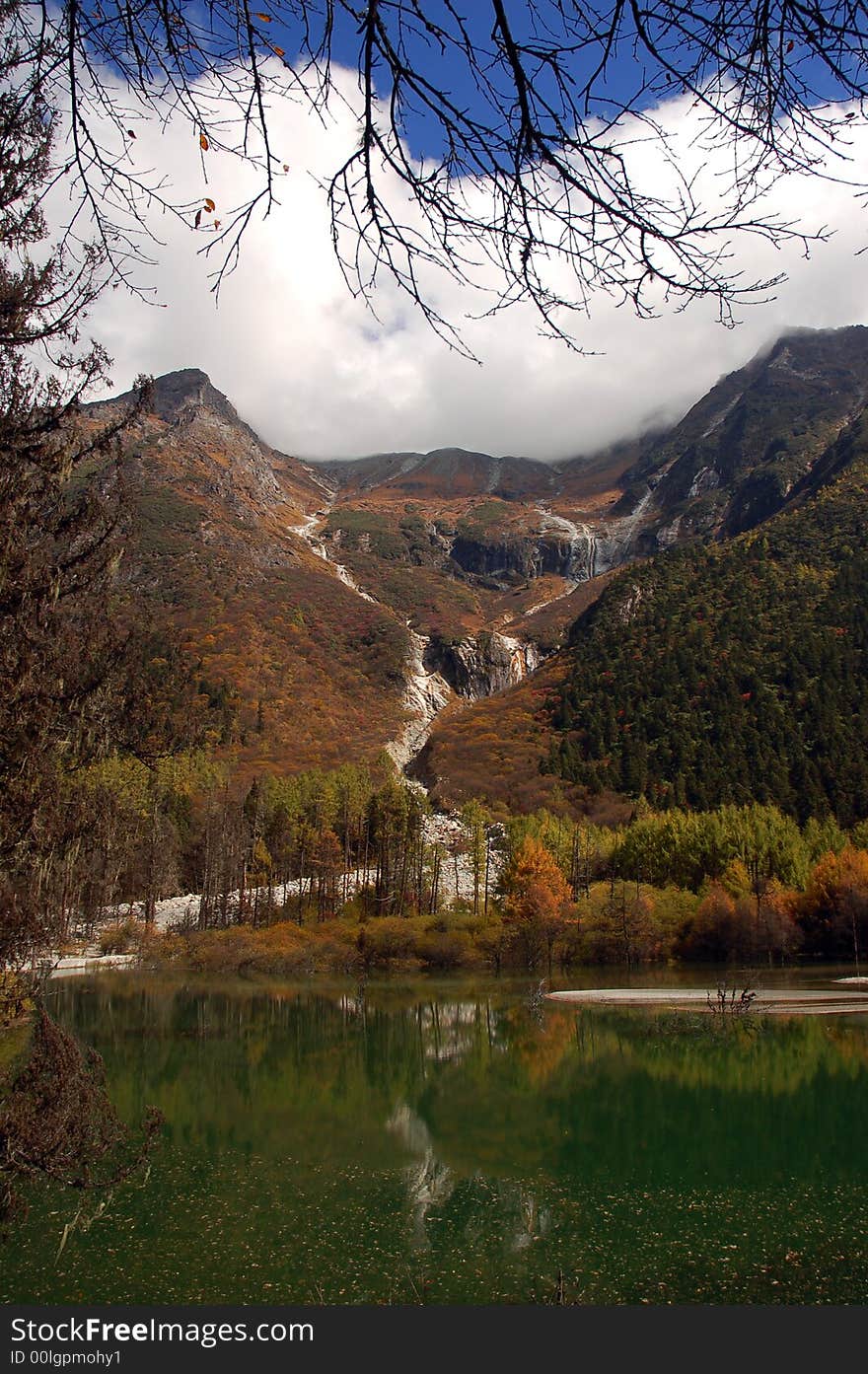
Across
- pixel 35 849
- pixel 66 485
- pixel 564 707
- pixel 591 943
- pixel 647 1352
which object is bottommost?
pixel 591 943

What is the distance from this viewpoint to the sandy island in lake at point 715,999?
96.5ft

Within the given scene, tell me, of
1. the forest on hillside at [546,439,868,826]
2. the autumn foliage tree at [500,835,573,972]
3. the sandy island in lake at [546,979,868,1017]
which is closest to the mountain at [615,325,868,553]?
the forest on hillside at [546,439,868,826]

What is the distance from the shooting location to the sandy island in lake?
2941 cm

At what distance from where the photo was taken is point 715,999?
32.1 meters

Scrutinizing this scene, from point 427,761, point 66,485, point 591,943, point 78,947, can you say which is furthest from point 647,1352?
point 427,761

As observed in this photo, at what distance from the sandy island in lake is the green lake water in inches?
102

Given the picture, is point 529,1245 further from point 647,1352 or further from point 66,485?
point 66,485

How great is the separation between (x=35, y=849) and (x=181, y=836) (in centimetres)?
6660

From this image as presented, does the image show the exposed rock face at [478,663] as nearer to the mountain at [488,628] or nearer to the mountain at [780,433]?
the mountain at [488,628]

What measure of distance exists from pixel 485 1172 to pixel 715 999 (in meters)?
21.0

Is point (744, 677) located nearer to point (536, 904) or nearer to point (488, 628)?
point (536, 904)

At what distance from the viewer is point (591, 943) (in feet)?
169

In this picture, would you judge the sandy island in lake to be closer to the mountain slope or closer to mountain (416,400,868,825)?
mountain (416,400,868,825)

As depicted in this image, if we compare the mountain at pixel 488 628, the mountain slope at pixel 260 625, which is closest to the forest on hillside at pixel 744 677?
the mountain at pixel 488 628
